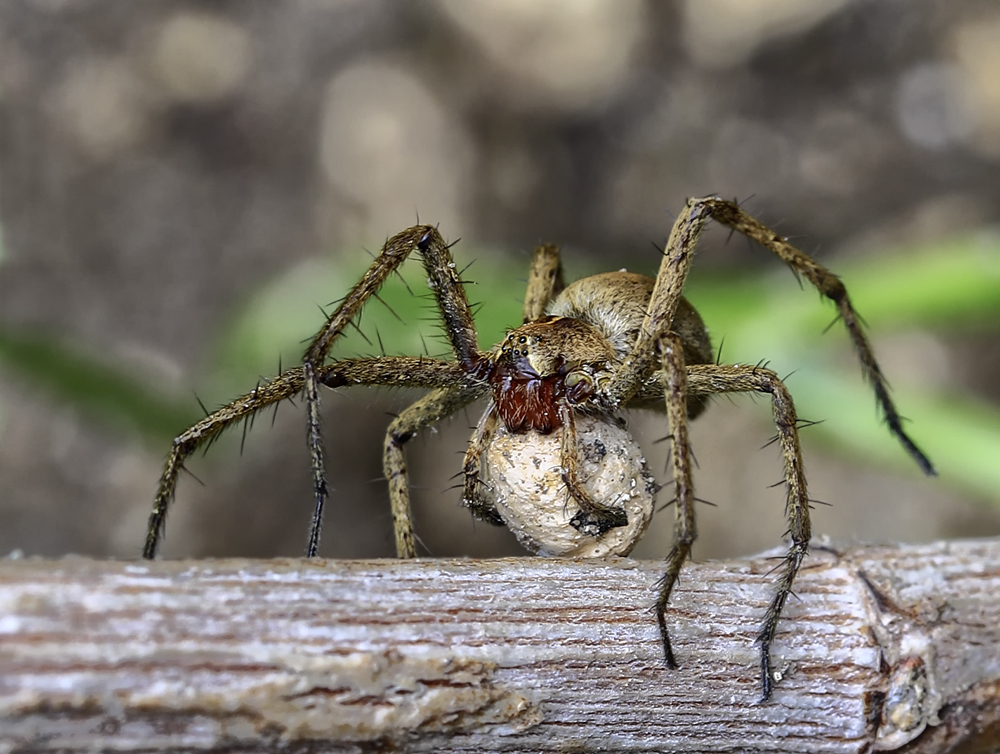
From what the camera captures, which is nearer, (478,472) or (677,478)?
(677,478)

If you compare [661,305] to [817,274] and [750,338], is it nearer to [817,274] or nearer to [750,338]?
[817,274]

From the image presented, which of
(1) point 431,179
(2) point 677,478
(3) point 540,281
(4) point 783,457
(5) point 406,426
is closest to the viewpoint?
(2) point 677,478

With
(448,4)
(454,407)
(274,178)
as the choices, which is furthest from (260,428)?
(448,4)

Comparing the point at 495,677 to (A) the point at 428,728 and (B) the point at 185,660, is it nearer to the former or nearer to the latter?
(A) the point at 428,728

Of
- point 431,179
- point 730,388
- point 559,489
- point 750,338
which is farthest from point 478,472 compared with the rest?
point 431,179

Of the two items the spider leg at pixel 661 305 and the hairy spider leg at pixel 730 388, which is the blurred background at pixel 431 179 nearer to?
the hairy spider leg at pixel 730 388

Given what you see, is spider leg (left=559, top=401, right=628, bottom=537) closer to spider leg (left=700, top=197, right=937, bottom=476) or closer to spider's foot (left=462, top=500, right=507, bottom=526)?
spider's foot (left=462, top=500, right=507, bottom=526)

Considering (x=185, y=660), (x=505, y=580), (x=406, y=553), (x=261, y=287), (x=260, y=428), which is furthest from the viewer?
(x=260, y=428)
